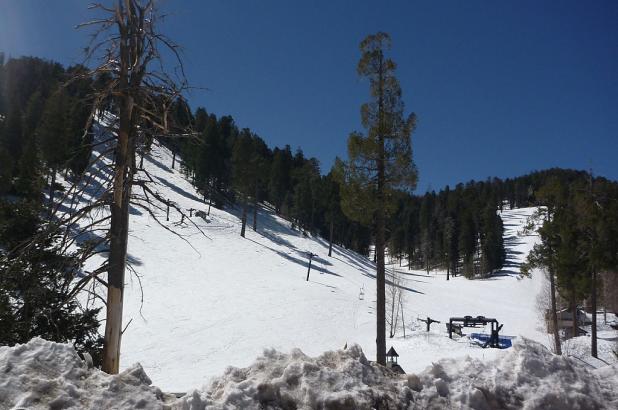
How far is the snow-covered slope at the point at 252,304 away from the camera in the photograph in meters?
19.6

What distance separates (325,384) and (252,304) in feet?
87.2

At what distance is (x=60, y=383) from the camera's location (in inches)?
112

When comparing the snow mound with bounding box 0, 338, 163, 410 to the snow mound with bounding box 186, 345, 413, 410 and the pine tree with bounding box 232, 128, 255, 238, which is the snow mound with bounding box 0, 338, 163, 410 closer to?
the snow mound with bounding box 186, 345, 413, 410

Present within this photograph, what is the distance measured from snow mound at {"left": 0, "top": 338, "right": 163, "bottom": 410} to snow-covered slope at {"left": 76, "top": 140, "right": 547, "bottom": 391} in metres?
3.87

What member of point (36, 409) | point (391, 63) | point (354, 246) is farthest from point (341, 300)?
point (354, 246)

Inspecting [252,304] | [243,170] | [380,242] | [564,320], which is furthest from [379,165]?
[243,170]

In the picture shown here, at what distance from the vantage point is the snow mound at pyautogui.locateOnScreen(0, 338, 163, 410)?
2701 millimetres

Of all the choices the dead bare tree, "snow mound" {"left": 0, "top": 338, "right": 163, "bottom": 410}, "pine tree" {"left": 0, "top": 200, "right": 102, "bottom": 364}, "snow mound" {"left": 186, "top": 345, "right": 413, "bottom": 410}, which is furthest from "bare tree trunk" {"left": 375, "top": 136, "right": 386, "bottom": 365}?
the dead bare tree

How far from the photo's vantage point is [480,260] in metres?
79.9

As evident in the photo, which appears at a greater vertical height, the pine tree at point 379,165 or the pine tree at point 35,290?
the pine tree at point 379,165

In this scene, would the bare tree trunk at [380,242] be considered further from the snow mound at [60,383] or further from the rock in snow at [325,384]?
the snow mound at [60,383]

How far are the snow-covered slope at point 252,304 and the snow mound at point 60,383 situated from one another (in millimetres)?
3875

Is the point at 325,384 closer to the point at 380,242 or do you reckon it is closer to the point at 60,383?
the point at 60,383

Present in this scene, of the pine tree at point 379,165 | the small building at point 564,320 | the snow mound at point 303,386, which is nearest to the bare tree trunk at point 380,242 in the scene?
the pine tree at point 379,165
